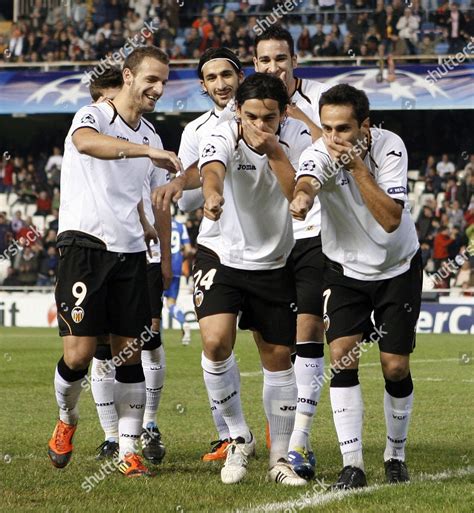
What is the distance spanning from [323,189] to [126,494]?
1.95 m

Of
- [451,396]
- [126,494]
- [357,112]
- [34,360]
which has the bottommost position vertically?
[34,360]

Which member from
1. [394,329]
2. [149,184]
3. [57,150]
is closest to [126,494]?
[394,329]

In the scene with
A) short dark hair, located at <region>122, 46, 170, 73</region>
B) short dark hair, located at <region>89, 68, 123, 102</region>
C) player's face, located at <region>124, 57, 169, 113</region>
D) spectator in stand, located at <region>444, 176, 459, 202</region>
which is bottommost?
spectator in stand, located at <region>444, 176, 459, 202</region>

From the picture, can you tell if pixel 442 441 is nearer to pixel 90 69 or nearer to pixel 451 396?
pixel 451 396

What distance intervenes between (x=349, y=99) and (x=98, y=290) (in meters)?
1.96

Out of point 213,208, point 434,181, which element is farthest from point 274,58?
point 434,181

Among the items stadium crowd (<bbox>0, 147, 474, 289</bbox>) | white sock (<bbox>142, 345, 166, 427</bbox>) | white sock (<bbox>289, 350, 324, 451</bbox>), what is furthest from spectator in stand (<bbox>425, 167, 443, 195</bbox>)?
white sock (<bbox>289, 350, 324, 451</bbox>)

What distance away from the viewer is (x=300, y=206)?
549 cm

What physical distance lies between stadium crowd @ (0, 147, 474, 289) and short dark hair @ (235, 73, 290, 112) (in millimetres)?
18014

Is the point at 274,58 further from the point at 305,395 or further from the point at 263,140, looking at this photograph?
the point at 305,395

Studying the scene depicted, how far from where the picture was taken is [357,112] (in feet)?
19.1

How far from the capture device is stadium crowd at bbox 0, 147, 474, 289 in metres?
25.0

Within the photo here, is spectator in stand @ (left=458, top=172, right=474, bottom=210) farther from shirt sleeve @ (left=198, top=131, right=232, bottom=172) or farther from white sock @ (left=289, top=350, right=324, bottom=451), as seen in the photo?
shirt sleeve @ (left=198, top=131, right=232, bottom=172)

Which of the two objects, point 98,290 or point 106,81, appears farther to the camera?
point 106,81
